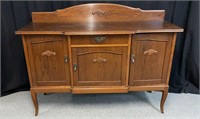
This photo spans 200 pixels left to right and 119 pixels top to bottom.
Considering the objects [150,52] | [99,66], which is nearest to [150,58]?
[150,52]

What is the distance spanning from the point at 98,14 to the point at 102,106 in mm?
863

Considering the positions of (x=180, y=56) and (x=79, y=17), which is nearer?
(x=79, y=17)

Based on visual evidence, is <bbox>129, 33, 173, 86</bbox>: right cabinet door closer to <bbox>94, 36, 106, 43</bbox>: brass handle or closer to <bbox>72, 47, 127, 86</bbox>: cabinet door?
<bbox>72, 47, 127, 86</bbox>: cabinet door

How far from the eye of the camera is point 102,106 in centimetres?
176

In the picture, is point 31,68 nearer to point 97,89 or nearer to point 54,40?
point 54,40

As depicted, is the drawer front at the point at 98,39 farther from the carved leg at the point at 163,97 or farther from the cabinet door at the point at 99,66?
the carved leg at the point at 163,97

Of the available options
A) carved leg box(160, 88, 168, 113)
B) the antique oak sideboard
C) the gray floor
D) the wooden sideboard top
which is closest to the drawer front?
the antique oak sideboard

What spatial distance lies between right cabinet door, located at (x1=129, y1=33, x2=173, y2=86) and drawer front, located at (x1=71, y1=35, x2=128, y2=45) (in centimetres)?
9

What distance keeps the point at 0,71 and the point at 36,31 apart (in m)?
0.93

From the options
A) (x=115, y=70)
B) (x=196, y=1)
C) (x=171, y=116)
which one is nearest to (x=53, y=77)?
(x=115, y=70)

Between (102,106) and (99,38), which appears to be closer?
(99,38)

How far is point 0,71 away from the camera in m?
1.91

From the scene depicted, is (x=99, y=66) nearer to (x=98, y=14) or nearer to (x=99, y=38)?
(x=99, y=38)

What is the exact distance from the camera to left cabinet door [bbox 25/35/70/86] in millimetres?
1324
